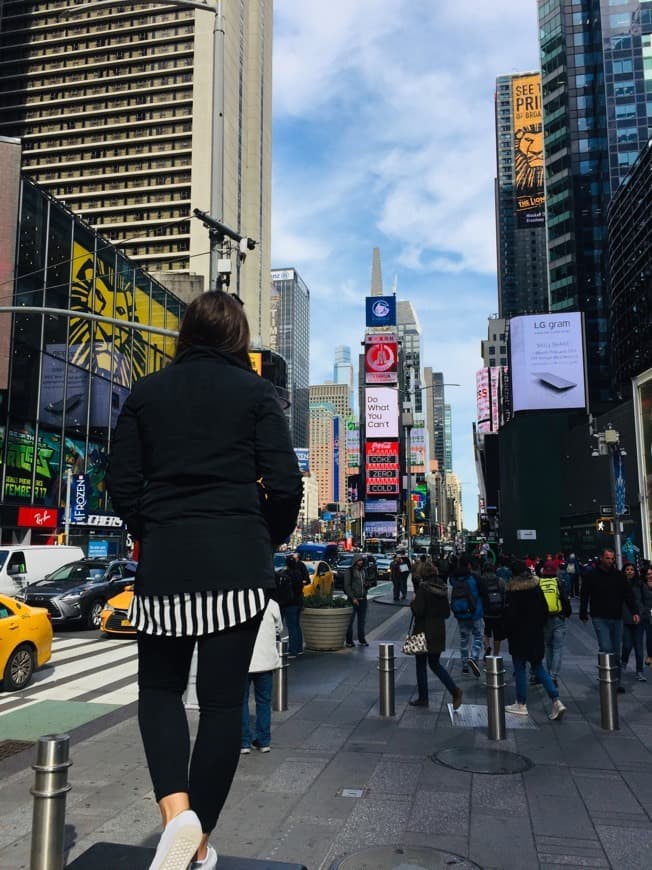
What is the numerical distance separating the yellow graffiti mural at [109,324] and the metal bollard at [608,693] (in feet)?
129

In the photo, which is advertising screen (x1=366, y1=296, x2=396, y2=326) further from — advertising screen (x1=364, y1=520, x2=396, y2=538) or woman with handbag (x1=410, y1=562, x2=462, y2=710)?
woman with handbag (x1=410, y1=562, x2=462, y2=710)

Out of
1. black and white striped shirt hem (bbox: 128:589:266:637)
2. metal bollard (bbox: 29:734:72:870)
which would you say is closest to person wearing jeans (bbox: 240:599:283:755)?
metal bollard (bbox: 29:734:72:870)

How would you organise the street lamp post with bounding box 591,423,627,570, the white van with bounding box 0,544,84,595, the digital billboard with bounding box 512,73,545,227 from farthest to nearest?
the digital billboard with bounding box 512,73,545,227, the street lamp post with bounding box 591,423,627,570, the white van with bounding box 0,544,84,595

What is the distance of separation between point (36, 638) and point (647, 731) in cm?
835

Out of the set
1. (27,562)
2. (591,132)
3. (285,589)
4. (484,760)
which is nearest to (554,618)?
(484,760)

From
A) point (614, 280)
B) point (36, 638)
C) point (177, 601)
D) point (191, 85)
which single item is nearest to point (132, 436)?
point (177, 601)

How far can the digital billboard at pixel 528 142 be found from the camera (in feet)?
489

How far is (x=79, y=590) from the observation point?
17.6 m

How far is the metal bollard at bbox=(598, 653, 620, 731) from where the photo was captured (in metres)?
7.57

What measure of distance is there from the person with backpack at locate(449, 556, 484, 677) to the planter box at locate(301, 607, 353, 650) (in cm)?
272

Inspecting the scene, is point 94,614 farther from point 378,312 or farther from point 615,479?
point 378,312

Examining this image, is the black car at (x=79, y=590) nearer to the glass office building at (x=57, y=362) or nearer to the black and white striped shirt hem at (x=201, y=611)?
the black and white striped shirt hem at (x=201, y=611)

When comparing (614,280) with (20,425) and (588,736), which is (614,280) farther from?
(588,736)

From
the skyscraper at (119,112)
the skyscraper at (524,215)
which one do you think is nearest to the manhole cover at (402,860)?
the skyscraper at (119,112)
